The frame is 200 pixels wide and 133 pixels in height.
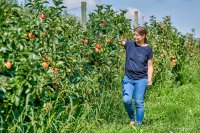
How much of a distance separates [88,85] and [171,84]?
4.69 meters

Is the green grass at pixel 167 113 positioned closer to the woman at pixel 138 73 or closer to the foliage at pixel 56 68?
the foliage at pixel 56 68

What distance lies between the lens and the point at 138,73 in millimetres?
6594

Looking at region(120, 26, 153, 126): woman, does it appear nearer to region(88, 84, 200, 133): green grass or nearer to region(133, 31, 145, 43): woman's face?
region(133, 31, 145, 43): woman's face

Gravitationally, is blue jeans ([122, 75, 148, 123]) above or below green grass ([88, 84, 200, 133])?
above

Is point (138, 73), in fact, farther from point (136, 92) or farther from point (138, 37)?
point (138, 37)

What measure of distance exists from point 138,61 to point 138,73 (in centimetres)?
17

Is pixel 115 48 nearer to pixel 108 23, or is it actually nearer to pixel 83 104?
pixel 108 23

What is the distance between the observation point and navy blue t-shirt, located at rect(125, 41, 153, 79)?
659 cm

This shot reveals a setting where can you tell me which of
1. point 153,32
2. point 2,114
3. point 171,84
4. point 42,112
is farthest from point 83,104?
point 153,32

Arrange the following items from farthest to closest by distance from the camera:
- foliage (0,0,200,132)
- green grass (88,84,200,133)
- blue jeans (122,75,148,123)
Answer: blue jeans (122,75,148,123) < green grass (88,84,200,133) < foliage (0,0,200,132)

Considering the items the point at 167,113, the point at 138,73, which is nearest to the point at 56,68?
the point at 138,73

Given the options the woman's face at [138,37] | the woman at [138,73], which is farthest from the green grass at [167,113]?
the woman's face at [138,37]

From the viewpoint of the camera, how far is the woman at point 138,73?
659 cm

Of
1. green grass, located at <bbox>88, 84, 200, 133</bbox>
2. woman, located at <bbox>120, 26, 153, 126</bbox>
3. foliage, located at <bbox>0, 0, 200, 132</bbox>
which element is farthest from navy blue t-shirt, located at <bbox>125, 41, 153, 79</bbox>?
green grass, located at <bbox>88, 84, 200, 133</bbox>
